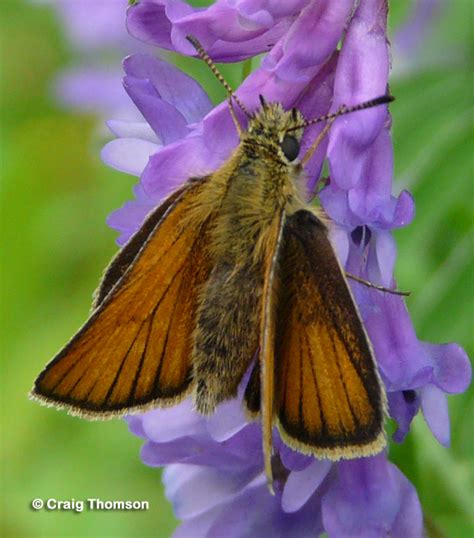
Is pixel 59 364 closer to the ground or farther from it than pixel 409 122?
farther from it

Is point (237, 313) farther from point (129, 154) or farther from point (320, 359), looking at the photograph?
point (129, 154)

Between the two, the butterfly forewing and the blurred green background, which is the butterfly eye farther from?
the blurred green background

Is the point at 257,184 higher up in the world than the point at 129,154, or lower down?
lower down

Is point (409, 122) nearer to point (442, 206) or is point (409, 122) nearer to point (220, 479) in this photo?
point (442, 206)

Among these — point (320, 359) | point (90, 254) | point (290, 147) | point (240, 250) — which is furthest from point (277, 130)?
point (90, 254)

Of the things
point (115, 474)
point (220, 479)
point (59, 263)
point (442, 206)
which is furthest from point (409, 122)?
point (59, 263)

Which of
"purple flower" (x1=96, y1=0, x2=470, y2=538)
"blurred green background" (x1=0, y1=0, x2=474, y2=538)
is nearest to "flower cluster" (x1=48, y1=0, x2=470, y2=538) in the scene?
"purple flower" (x1=96, y1=0, x2=470, y2=538)
